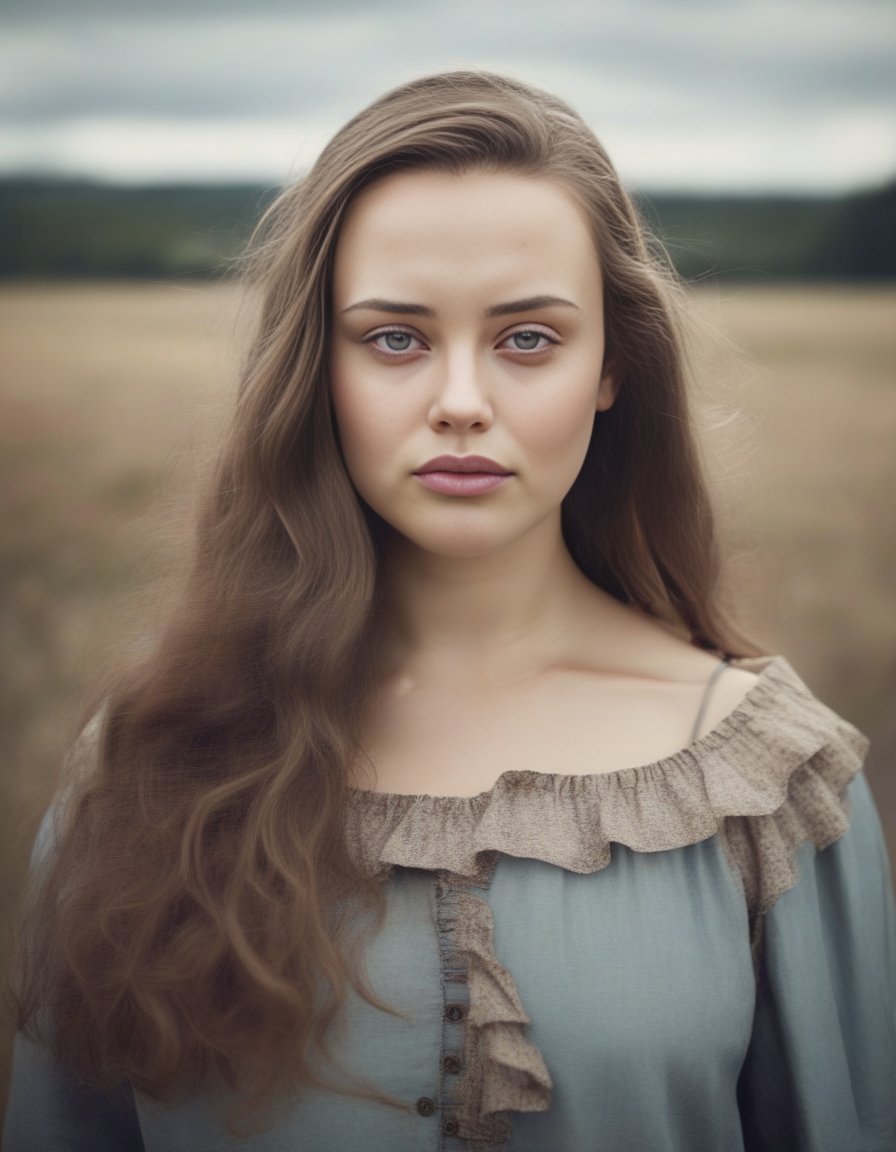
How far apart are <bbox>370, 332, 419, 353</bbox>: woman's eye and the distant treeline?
202 cm

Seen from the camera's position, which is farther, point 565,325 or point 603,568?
point 603,568

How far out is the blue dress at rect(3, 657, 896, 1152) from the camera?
1245 millimetres

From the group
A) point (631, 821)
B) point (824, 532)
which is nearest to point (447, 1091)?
point (631, 821)

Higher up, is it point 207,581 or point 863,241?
point 863,241

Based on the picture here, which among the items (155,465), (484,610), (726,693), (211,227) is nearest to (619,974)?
(726,693)

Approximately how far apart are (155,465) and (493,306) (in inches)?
104

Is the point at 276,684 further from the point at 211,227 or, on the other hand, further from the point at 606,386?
the point at 211,227

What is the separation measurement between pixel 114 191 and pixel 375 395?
2982 mm

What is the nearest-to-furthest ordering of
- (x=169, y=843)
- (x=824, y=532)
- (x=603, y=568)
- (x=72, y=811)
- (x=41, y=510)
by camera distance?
(x=169, y=843) < (x=72, y=811) < (x=603, y=568) < (x=824, y=532) < (x=41, y=510)

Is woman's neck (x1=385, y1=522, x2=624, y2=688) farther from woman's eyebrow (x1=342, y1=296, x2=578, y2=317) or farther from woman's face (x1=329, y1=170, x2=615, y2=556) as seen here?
woman's eyebrow (x1=342, y1=296, x2=578, y2=317)

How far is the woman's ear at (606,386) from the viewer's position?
4.94 ft

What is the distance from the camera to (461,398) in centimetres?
126

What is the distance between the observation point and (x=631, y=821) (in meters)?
1.29

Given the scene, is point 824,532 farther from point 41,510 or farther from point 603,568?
point 41,510
